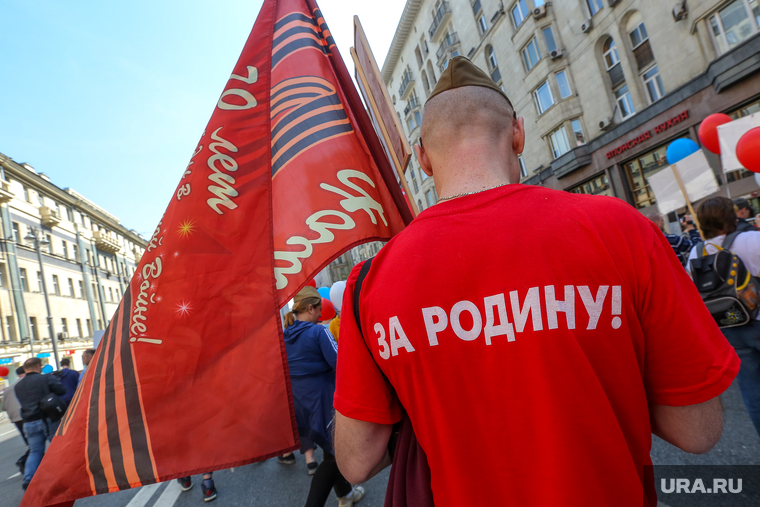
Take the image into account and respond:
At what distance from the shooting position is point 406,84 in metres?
37.3

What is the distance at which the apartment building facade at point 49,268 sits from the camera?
29.0 metres

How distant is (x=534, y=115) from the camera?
70.8 ft

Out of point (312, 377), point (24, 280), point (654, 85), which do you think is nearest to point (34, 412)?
point (312, 377)

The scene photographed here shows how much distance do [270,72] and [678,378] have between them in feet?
7.36

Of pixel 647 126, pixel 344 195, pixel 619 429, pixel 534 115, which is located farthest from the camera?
pixel 534 115

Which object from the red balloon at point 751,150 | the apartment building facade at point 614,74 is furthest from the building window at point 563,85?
the red balloon at point 751,150

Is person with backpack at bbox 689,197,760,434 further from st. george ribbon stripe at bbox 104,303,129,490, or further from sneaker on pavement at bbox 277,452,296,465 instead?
sneaker on pavement at bbox 277,452,296,465

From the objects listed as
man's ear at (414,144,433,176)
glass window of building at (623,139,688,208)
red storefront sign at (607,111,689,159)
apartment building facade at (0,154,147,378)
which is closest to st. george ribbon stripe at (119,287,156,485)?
man's ear at (414,144,433,176)

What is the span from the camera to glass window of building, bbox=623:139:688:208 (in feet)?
52.4

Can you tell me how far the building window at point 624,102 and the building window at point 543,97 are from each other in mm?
3157

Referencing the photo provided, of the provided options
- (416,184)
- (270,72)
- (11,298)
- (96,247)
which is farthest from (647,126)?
(96,247)

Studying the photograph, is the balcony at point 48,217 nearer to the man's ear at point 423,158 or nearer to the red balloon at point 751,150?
the red balloon at point 751,150

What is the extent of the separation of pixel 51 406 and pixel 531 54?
22.1m

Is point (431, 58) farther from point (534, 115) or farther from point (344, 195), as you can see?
point (344, 195)
